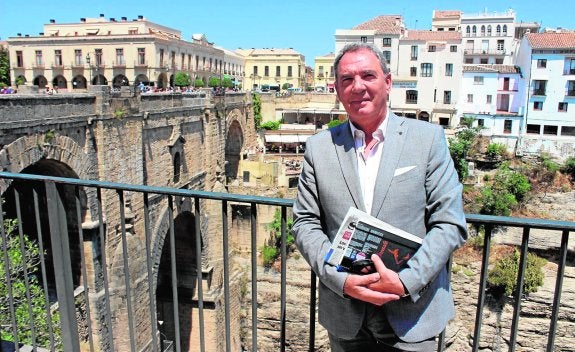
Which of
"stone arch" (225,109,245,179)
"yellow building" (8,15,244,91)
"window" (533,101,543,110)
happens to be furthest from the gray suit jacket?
"yellow building" (8,15,244,91)

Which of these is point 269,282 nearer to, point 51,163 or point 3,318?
point 51,163

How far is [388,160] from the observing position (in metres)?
2.19

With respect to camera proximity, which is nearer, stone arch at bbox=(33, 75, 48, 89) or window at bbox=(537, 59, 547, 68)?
window at bbox=(537, 59, 547, 68)

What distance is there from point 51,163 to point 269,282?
11.3 metres

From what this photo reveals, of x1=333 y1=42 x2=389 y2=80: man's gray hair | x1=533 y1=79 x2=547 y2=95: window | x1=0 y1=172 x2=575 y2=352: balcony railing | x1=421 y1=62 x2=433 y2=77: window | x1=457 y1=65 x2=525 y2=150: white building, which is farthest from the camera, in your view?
x1=421 y1=62 x2=433 y2=77: window

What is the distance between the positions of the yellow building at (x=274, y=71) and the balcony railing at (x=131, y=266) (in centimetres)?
3647

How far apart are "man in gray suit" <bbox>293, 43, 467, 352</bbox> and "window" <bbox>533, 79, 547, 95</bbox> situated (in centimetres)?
3322

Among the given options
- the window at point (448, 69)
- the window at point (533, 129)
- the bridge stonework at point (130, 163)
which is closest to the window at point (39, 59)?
the bridge stonework at point (130, 163)

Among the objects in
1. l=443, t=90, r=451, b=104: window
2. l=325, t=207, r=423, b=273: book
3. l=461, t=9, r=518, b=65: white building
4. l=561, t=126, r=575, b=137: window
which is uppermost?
l=461, t=9, r=518, b=65: white building

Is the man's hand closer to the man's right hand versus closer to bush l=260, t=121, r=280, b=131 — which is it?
the man's right hand

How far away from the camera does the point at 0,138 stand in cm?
938

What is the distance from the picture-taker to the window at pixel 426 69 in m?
36.5

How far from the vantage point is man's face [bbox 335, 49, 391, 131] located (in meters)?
2.23

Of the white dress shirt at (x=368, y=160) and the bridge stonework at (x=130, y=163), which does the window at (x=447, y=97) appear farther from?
the white dress shirt at (x=368, y=160)
